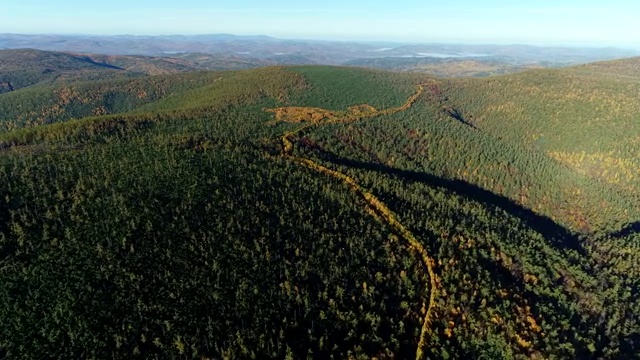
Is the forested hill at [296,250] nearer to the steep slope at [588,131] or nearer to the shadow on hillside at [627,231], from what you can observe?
the shadow on hillside at [627,231]

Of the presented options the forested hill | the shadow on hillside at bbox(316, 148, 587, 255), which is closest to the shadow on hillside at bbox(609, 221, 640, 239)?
the forested hill

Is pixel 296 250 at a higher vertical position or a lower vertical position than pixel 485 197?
higher

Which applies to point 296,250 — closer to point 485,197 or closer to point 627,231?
point 485,197

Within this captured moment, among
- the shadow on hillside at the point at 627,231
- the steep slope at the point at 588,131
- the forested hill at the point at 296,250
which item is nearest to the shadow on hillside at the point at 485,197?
the forested hill at the point at 296,250

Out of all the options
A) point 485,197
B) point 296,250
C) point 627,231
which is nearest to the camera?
point 296,250

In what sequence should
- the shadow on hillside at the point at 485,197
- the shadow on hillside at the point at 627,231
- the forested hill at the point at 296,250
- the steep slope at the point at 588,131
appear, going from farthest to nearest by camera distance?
the steep slope at the point at 588,131, the shadow on hillside at the point at 485,197, the shadow on hillside at the point at 627,231, the forested hill at the point at 296,250

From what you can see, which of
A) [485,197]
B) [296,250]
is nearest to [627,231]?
[485,197]
